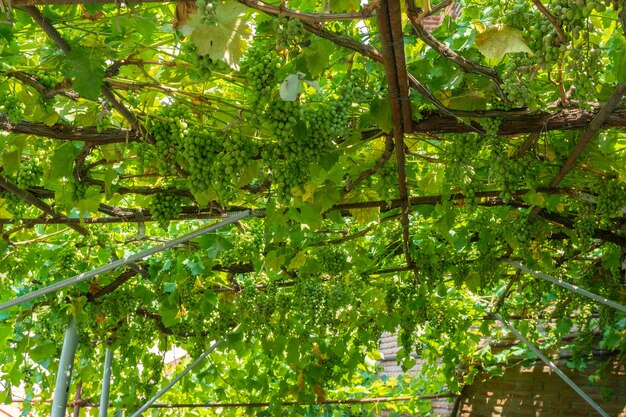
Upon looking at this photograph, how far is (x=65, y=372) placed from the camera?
513cm

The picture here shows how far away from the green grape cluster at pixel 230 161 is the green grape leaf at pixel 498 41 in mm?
794

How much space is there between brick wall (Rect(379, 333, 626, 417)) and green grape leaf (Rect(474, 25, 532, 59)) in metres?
4.54

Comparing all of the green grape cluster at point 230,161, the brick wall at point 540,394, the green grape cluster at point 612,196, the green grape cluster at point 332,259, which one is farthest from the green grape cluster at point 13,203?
the brick wall at point 540,394

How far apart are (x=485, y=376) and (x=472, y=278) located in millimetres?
2632

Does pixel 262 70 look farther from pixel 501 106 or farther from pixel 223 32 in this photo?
pixel 501 106

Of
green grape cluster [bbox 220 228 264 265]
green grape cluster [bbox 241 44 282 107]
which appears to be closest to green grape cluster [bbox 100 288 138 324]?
green grape cluster [bbox 220 228 264 265]

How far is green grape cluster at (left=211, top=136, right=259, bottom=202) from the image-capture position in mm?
2467

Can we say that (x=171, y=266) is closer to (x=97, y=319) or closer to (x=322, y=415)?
(x=97, y=319)

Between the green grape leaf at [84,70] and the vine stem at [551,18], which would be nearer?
the vine stem at [551,18]

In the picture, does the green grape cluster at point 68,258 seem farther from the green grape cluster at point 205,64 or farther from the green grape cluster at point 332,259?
the green grape cluster at point 205,64

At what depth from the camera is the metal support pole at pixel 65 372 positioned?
5109mm

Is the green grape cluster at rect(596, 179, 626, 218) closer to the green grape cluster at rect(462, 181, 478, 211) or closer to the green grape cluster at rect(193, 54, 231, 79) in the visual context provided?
the green grape cluster at rect(462, 181, 478, 211)

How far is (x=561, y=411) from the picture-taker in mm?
6422

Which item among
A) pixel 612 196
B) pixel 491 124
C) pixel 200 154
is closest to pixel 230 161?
pixel 200 154
